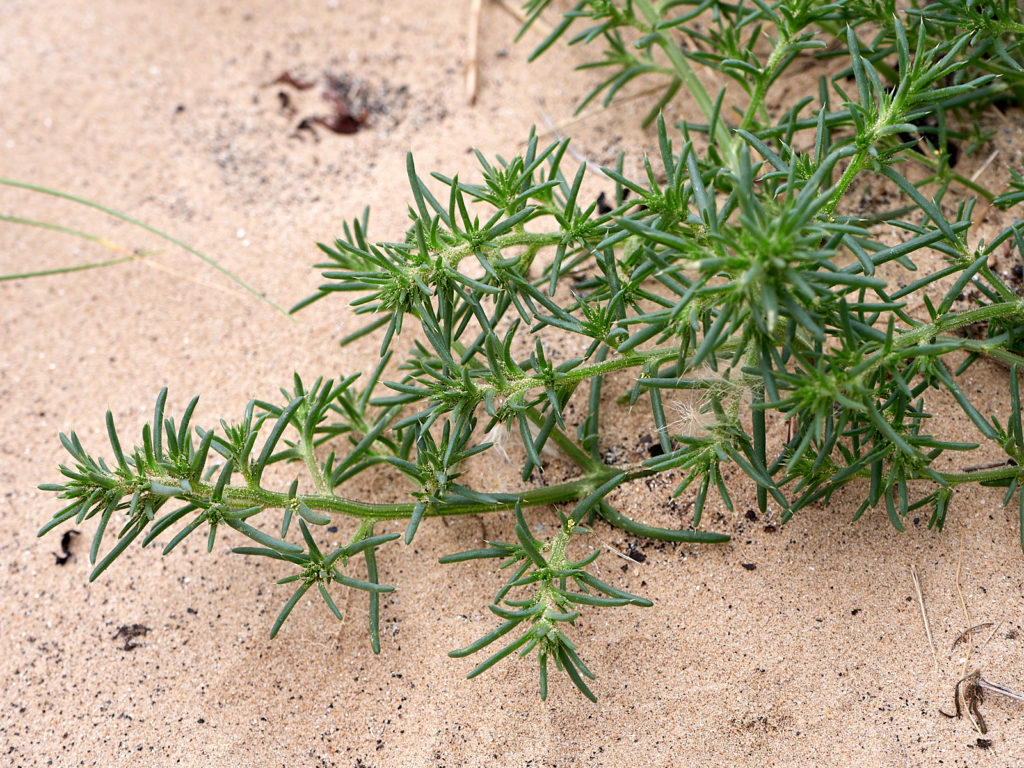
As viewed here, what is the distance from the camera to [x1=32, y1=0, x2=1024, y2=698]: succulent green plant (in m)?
1.80

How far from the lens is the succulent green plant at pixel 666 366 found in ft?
5.90

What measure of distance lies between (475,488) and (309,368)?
659 millimetres

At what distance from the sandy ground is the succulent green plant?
0.10 metres

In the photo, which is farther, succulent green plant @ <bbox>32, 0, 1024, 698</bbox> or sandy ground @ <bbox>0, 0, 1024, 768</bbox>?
sandy ground @ <bbox>0, 0, 1024, 768</bbox>

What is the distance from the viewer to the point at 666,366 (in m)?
2.30

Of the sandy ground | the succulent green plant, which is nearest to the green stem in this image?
the succulent green plant

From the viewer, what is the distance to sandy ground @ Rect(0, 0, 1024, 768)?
6.68ft

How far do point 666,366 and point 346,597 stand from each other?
1012mm

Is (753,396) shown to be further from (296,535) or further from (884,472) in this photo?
(296,535)

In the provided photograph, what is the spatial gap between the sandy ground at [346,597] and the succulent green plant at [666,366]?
3.9 inches

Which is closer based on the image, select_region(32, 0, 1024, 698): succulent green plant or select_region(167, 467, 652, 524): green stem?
select_region(32, 0, 1024, 698): succulent green plant

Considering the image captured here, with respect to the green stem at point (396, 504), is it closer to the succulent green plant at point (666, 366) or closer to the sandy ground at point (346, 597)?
the succulent green plant at point (666, 366)

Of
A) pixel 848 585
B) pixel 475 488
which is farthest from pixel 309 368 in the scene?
pixel 848 585

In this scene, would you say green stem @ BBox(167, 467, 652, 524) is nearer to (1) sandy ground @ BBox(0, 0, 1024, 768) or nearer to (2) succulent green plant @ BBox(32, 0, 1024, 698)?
(2) succulent green plant @ BBox(32, 0, 1024, 698)
